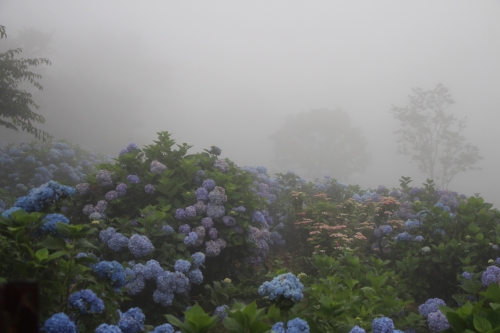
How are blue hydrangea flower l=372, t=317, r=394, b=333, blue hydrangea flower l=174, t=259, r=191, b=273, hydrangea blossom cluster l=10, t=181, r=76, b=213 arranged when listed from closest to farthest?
blue hydrangea flower l=372, t=317, r=394, b=333 → hydrangea blossom cluster l=10, t=181, r=76, b=213 → blue hydrangea flower l=174, t=259, r=191, b=273

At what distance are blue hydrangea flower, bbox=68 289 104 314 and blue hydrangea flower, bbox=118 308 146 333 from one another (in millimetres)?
225

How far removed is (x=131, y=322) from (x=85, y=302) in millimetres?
330

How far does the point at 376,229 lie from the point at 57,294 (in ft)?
16.3

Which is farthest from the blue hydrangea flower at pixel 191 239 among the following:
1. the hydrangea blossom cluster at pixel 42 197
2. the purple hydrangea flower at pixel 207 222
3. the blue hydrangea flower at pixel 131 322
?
the blue hydrangea flower at pixel 131 322

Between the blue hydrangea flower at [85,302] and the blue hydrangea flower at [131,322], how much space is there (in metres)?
0.23

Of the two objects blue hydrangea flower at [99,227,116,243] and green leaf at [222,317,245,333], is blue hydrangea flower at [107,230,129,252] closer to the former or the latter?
blue hydrangea flower at [99,227,116,243]

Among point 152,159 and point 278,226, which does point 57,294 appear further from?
point 278,226

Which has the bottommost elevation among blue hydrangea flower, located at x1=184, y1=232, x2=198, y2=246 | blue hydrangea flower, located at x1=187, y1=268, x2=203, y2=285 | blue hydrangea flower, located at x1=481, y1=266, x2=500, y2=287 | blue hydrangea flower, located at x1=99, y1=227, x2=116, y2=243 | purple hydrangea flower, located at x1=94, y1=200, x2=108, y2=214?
blue hydrangea flower, located at x1=187, y1=268, x2=203, y2=285

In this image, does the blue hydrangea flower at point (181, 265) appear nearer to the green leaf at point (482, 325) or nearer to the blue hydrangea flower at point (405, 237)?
the green leaf at point (482, 325)

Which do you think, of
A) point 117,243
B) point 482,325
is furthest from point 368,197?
point 482,325

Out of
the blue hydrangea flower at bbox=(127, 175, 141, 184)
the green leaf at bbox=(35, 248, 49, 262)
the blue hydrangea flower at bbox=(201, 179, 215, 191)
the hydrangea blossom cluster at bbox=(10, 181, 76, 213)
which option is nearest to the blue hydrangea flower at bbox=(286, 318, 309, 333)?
the green leaf at bbox=(35, 248, 49, 262)

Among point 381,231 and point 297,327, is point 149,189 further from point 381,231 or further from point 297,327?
point 381,231

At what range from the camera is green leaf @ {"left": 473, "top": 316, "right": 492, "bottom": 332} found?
200 centimetres

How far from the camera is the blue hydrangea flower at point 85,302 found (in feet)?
6.48
